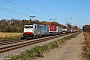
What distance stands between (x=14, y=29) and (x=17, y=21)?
4072cm

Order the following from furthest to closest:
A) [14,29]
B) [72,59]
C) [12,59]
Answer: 1. [14,29]
2. [72,59]
3. [12,59]

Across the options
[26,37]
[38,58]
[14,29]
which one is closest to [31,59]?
[38,58]

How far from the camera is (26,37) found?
123 ft

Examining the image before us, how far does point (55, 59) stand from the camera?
41.3 ft

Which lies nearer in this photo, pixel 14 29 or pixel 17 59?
pixel 17 59

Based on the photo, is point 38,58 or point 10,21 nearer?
point 38,58

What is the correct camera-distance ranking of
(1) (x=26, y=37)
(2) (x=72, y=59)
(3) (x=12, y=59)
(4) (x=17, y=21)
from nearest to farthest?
(3) (x=12, y=59) → (2) (x=72, y=59) → (1) (x=26, y=37) → (4) (x=17, y=21)

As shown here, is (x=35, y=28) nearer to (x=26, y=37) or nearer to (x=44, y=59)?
(x=26, y=37)

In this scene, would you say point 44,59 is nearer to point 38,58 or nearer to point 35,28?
point 38,58

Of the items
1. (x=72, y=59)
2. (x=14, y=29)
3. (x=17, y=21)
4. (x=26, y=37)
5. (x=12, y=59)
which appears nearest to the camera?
(x=12, y=59)

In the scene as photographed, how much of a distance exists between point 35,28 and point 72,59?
88.2 ft

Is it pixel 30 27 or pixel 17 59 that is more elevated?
pixel 30 27

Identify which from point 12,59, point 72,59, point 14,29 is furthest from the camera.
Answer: point 14,29

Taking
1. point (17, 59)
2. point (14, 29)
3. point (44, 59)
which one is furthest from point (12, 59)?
point (14, 29)
